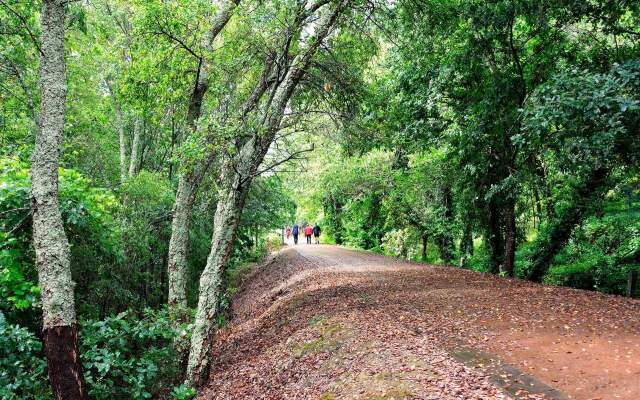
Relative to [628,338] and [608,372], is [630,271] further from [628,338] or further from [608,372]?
[608,372]

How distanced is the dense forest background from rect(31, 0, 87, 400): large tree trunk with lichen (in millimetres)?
515

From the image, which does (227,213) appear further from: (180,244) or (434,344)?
(434,344)

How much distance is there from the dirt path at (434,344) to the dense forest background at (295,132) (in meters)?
1.36

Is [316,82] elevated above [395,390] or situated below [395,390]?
above

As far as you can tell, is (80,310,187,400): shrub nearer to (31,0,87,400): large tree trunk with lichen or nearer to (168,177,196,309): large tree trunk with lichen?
(31,0,87,400): large tree trunk with lichen

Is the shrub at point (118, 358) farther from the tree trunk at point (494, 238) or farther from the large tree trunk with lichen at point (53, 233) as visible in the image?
the tree trunk at point (494, 238)

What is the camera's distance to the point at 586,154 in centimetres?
777

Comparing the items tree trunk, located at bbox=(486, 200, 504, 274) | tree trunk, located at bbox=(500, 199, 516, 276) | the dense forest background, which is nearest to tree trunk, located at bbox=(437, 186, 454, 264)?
the dense forest background

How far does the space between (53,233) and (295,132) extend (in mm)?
4519

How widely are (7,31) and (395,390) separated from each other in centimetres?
988

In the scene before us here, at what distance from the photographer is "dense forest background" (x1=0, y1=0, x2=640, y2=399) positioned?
6.92 meters

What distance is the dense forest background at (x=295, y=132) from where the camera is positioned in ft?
22.7

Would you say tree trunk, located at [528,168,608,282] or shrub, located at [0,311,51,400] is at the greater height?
tree trunk, located at [528,168,608,282]

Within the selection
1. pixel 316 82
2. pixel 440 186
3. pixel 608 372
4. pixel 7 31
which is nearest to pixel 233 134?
pixel 316 82
